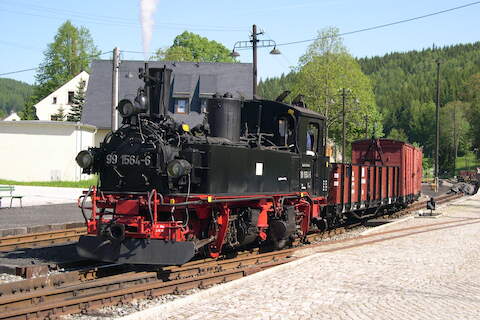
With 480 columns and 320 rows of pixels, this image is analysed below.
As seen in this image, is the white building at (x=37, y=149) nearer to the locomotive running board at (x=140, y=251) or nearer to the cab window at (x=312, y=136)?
the cab window at (x=312, y=136)

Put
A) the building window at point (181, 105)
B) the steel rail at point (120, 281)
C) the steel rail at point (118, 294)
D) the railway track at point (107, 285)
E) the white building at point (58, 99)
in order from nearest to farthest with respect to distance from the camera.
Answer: the steel rail at point (118, 294) < the railway track at point (107, 285) < the steel rail at point (120, 281) < the building window at point (181, 105) < the white building at point (58, 99)

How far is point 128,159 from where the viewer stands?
9031mm

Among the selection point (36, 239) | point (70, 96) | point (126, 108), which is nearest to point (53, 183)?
point (36, 239)

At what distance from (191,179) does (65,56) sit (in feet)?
211

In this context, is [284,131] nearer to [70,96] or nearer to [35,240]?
[35,240]

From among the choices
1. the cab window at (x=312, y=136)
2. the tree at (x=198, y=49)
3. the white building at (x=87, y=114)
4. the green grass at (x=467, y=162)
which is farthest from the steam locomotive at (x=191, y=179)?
the green grass at (x=467, y=162)

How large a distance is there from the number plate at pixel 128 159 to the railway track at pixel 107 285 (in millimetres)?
1722

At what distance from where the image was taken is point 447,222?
717 inches

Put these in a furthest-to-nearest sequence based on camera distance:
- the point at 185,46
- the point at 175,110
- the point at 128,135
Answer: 1. the point at 185,46
2. the point at 175,110
3. the point at 128,135

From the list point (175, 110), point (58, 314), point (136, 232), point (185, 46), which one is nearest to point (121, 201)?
point (136, 232)

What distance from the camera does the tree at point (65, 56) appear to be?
68.0m

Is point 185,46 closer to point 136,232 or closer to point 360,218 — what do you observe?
point 360,218

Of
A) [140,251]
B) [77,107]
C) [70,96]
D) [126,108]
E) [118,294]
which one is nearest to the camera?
[118,294]

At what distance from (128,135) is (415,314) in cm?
526
